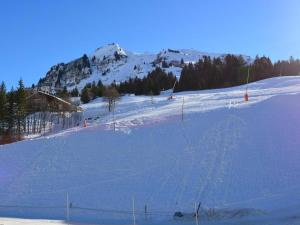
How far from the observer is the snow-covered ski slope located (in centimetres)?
2655

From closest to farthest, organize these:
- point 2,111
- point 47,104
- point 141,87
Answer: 1. point 2,111
2. point 47,104
3. point 141,87

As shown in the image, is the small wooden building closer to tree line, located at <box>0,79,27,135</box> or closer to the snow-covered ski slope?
tree line, located at <box>0,79,27,135</box>

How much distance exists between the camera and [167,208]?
87.0ft

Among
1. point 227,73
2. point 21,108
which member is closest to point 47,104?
point 21,108

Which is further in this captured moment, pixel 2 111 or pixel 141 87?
pixel 141 87

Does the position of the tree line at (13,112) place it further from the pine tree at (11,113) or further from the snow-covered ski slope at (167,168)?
the snow-covered ski slope at (167,168)

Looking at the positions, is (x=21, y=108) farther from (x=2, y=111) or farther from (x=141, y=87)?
(x=141, y=87)

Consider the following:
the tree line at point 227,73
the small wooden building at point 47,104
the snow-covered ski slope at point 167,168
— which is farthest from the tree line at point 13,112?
the tree line at point 227,73

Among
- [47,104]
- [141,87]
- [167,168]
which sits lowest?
[167,168]

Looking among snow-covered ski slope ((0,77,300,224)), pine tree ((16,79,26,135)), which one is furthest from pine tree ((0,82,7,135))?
snow-covered ski slope ((0,77,300,224))

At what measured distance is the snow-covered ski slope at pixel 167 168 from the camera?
26547mm

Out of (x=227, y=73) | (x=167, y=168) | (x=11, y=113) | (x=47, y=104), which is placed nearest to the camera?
(x=167, y=168)

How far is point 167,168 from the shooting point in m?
31.4

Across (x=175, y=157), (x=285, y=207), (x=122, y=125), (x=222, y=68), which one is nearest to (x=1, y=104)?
(x=122, y=125)
